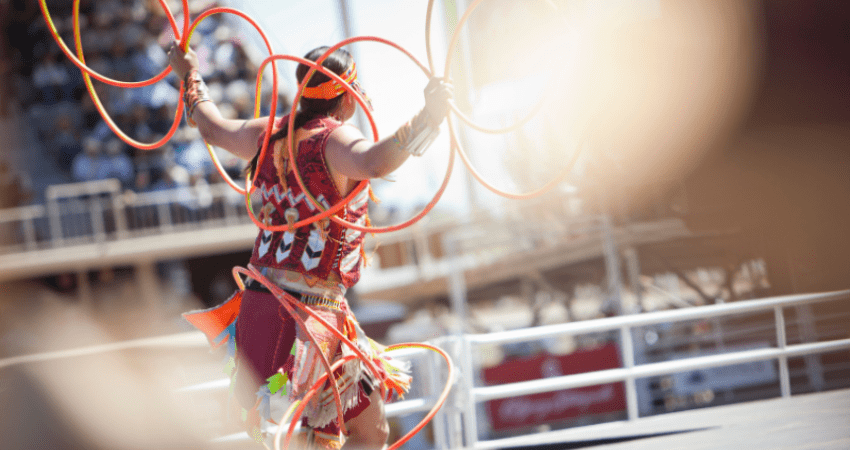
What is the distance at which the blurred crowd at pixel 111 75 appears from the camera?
10875mm

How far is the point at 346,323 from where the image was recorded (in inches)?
73.6

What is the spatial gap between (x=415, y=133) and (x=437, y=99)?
0.30 feet

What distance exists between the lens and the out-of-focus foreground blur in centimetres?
623

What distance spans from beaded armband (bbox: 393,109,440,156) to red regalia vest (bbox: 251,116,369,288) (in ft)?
0.89

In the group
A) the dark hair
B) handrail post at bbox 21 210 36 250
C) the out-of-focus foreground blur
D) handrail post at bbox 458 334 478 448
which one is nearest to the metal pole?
the out-of-focus foreground blur

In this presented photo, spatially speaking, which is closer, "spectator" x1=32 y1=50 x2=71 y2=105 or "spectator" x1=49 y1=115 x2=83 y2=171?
"spectator" x1=49 y1=115 x2=83 y2=171

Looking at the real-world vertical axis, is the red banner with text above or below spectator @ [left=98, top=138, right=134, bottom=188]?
below

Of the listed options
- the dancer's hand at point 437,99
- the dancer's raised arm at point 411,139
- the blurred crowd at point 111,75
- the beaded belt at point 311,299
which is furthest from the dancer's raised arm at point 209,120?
the blurred crowd at point 111,75

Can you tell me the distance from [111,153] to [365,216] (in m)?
10.1

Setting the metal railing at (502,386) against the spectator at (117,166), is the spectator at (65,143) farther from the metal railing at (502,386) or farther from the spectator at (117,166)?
the metal railing at (502,386)

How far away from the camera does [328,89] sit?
71.1 inches

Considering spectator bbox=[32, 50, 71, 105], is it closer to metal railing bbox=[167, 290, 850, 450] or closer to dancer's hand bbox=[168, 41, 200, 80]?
metal railing bbox=[167, 290, 850, 450]

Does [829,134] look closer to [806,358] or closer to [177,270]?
[806,358]

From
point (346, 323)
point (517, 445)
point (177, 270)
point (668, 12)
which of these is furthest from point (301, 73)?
point (177, 270)
